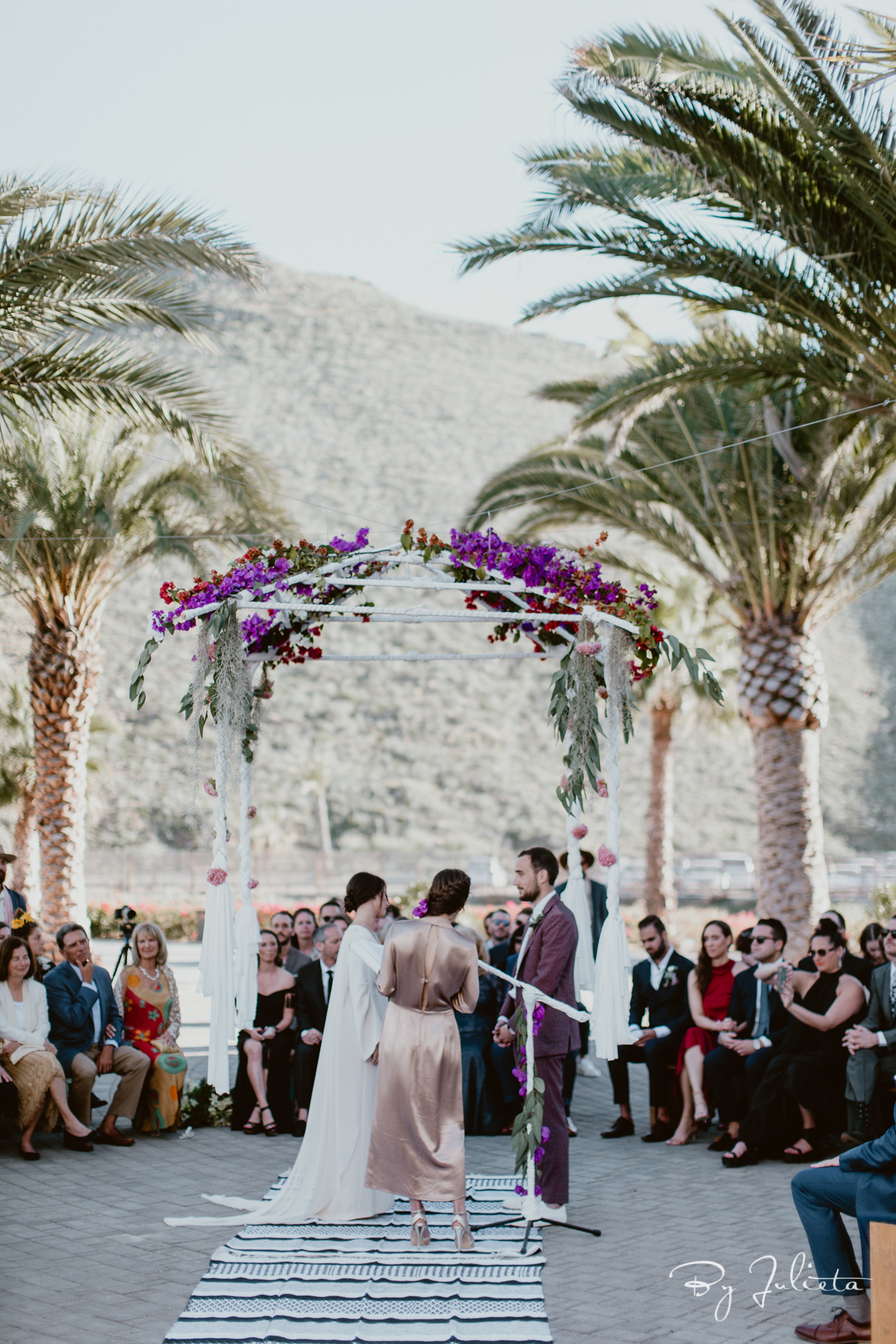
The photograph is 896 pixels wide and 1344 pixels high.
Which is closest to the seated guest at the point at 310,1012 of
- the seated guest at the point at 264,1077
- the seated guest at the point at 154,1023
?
the seated guest at the point at 264,1077

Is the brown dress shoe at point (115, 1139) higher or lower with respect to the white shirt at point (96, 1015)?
lower

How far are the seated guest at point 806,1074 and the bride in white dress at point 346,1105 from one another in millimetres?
2673

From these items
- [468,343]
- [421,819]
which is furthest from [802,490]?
[468,343]

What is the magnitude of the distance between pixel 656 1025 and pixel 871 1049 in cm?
179

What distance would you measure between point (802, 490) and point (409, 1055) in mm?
9116

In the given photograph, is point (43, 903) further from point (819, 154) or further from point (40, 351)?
point (819, 154)

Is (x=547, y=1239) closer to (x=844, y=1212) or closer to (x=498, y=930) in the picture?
(x=844, y=1212)

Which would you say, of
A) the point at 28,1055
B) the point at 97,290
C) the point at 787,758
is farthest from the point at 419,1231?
the point at 787,758

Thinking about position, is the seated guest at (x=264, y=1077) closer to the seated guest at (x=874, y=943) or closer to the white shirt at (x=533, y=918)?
the white shirt at (x=533, y=918)

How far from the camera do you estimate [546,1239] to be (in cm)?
647

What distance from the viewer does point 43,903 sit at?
1530cm

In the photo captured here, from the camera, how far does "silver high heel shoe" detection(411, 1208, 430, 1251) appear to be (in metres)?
6.17

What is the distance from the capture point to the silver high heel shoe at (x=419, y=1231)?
617 cm

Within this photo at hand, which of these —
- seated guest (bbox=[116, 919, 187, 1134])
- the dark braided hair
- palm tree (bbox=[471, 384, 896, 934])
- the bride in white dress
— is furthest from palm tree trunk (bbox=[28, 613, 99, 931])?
the bride in white dress
